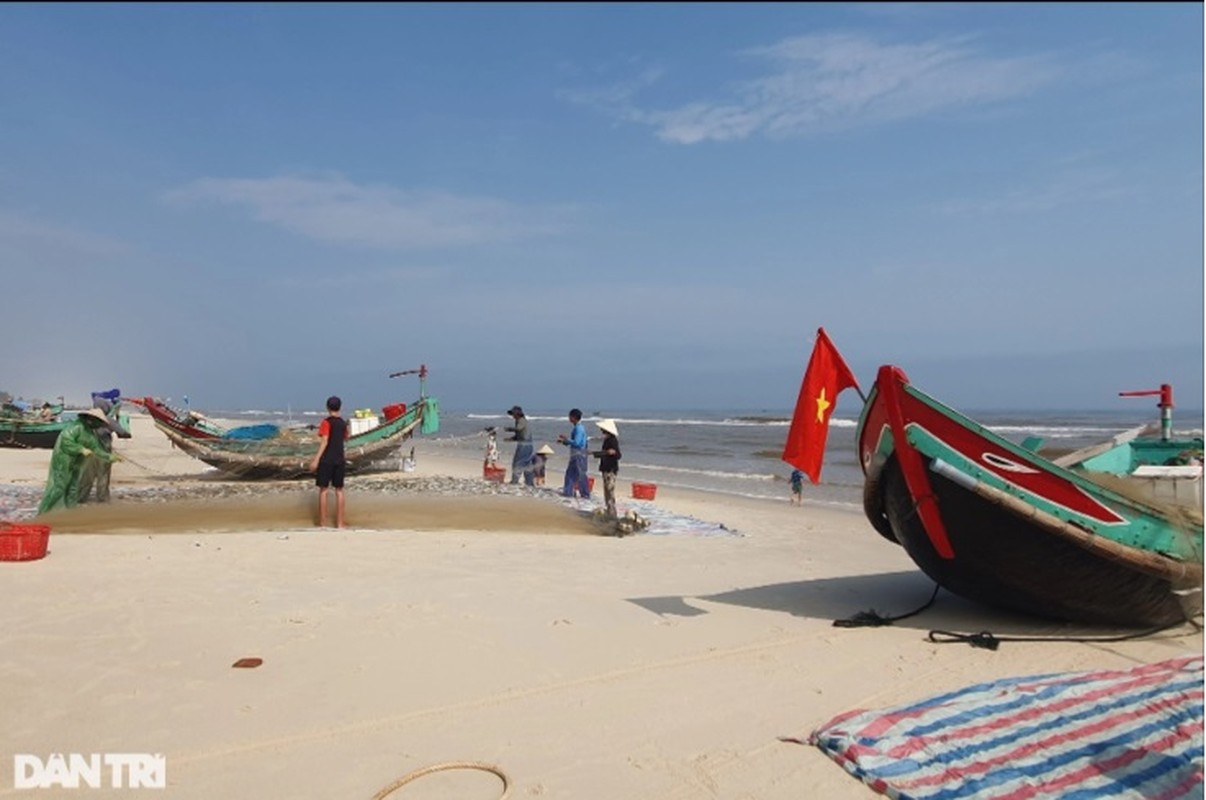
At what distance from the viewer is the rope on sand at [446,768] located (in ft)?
11.9

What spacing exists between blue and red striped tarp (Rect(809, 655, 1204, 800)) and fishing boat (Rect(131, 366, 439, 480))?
15706 millimetres

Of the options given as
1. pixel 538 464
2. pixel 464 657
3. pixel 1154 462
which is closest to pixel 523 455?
pixel 538 464

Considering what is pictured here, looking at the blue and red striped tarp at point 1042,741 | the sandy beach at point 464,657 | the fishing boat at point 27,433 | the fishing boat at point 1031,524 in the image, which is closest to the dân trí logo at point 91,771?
the sandy beach at point 464,657

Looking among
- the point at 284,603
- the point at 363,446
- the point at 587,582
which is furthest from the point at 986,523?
the point at 363,446

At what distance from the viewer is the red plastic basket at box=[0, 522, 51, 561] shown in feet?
25.4

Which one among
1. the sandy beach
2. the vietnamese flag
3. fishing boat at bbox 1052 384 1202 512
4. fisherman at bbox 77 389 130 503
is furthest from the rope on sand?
fisherman at bbox 77 389 130 503

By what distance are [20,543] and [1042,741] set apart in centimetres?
836

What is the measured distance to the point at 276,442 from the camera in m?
18.3

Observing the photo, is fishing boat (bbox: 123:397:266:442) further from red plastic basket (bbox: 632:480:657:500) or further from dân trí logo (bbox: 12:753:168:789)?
dân trí logo (bbox: 12:753:168:789)

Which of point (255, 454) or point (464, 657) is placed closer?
point (464, 657)

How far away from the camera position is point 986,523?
6262 mm

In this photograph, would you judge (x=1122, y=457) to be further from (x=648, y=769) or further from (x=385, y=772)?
(x=385, y=772)

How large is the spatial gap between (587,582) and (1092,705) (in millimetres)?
4543

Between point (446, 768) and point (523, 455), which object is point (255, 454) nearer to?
point (523, 455)
